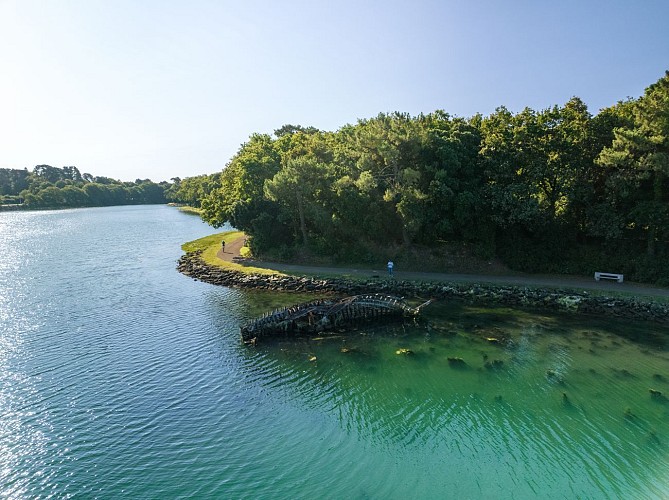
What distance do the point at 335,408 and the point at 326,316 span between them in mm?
10745

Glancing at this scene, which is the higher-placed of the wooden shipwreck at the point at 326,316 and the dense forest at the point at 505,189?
the dense forest at the point at 505,189

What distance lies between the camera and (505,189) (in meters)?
40.4

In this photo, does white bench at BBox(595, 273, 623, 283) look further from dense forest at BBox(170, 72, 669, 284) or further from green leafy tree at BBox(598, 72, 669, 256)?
green leafy tree at BBox(598, 72, 669, 256)

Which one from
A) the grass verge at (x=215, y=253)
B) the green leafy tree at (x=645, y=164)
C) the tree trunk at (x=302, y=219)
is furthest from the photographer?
the tree trunk at (x=302, y=219)

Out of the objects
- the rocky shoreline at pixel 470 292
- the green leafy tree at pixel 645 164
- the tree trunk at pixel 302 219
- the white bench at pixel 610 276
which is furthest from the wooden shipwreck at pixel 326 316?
the green leafy tree at pixel 645 164

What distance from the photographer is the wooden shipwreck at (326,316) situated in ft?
98.6

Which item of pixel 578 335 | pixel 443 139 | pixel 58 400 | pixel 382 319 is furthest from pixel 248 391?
pixel 443 139

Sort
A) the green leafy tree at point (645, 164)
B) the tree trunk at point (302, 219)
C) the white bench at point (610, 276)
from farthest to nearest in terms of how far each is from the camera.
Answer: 1. the tree trunk at point (302, 219)
2. the white bench at point (610, 276)
3. the green leafy tree at point (645, 164)

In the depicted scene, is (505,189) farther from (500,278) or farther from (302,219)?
(302,219)

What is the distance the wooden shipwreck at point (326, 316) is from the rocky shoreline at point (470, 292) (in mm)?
5040

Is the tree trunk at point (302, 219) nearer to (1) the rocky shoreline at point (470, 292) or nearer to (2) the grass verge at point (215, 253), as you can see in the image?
A: (2) the grass verge at point (215, 253)

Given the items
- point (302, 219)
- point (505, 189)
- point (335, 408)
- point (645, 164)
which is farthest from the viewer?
point (302, 219)

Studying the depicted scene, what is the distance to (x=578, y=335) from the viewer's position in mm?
29328

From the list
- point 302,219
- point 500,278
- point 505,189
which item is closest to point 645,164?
point 505,189
